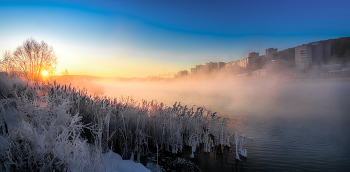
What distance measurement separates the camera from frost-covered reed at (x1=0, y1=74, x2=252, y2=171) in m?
2.54

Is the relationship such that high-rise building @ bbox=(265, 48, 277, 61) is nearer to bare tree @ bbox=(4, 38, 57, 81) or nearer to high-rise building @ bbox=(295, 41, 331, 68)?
high-rise building @ bbox=(295, 41, 331, 68)

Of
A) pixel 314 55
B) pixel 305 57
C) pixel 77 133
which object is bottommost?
pixel 77 133

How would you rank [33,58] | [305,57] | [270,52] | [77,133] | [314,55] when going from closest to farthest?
[77,133]
[33,58]
[314,55]
[305,57]
[270,52]

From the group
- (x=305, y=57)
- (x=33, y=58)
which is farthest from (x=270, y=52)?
(x=33, y=58)

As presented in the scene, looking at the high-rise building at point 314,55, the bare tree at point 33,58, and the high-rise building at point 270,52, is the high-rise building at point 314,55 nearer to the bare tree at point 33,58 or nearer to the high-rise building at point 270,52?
the high-rise building at point 270,52

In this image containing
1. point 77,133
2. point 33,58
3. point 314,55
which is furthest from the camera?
point 314,55

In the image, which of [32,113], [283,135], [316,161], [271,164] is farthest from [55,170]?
[283,135]

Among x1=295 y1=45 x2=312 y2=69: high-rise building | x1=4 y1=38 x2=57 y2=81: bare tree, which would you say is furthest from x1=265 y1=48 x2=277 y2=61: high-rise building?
x1=4 y1=38 x2=57 y2=81: bare tree

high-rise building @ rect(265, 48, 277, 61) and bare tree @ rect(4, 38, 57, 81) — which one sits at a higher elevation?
high-rise building @ rect(265, 48, 277, 61)

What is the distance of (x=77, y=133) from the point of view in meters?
5.01

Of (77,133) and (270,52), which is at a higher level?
(270,52)

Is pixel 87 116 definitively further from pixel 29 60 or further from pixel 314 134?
pixel 29 60

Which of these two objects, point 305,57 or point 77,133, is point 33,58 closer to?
point 77,133

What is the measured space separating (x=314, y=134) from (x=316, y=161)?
17.0 ft
